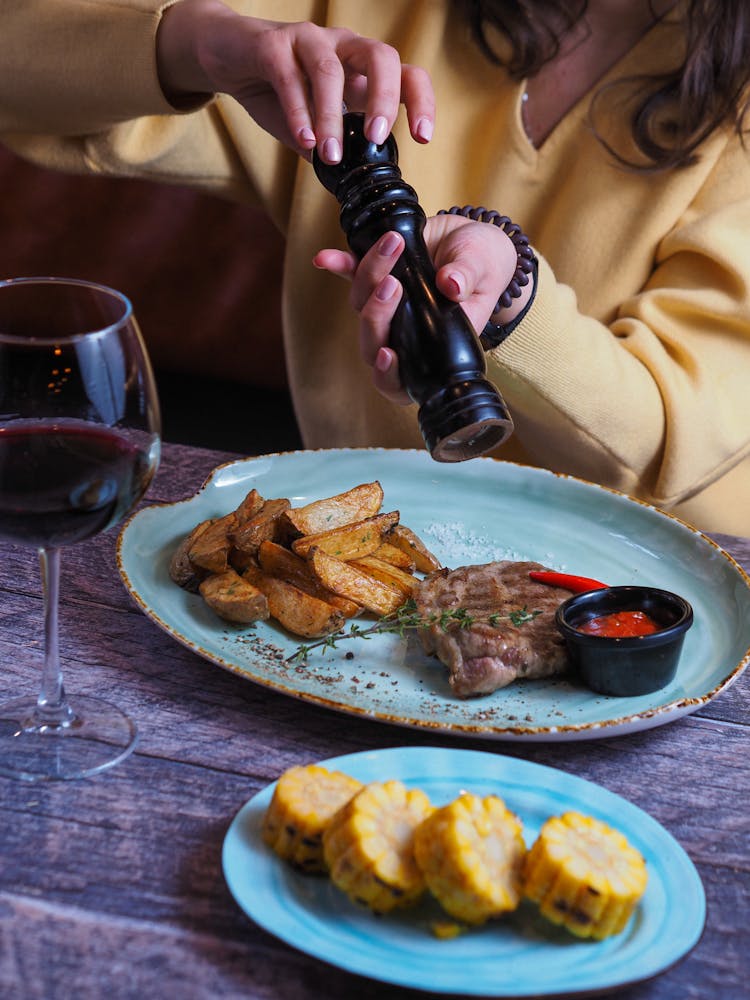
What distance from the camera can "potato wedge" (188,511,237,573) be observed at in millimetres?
995

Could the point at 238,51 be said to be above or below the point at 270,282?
above

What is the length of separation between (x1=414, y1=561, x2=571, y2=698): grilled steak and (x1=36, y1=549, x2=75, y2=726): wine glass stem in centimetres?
30

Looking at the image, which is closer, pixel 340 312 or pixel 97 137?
pixel 97 137

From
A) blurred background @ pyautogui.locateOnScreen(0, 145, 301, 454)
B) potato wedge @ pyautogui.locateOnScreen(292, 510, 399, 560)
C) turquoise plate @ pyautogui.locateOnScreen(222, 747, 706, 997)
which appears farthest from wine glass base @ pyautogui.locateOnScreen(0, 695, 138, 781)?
blurred background @ pyautogui.locateOnScreen(0, 145, 301, 454)

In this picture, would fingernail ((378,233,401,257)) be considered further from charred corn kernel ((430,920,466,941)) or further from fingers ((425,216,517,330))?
charred corn kernel ((430,920,466,941))

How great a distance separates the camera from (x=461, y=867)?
588 mm

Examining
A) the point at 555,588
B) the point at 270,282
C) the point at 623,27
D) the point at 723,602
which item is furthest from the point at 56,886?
the point at 270,282

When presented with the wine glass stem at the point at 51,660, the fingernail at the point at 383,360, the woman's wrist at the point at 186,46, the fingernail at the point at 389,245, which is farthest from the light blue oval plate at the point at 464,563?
the woman's wrist at the point at 186,46

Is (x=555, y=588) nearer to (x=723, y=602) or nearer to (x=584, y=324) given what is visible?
(x=723, y=602)

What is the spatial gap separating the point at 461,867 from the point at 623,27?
140 cm

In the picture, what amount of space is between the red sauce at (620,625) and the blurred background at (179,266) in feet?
5.31

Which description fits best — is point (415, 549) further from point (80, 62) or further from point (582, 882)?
point (80, 62)

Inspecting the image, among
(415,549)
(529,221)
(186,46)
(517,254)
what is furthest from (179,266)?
(415,549)

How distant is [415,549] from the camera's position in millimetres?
1090
